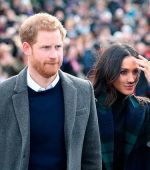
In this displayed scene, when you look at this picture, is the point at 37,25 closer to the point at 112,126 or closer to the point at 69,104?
the point at 69,104

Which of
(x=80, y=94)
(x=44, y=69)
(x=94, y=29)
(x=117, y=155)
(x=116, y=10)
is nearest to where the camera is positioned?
(x=44, y=69)

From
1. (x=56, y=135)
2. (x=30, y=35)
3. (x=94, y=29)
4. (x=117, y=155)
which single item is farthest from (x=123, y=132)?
(x=94, y=29)

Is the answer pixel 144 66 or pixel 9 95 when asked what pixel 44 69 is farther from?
pixel 144 66

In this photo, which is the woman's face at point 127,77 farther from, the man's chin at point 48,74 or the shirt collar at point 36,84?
the man's chin at point 48,74

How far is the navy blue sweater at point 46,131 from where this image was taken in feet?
15.1

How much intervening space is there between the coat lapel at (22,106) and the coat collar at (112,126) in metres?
0.92

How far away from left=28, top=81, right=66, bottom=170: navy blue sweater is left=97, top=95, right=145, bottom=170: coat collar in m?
0.72

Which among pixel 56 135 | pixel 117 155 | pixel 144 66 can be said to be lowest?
pixel 117 155

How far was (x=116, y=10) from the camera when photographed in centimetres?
2308

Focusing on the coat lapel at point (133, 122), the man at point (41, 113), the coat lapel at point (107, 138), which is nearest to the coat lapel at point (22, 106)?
the man at point (41, 113)

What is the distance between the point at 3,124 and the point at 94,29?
1546 cm

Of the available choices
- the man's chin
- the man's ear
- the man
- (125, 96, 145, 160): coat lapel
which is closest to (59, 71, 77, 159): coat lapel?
the man

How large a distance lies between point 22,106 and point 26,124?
0.43ft

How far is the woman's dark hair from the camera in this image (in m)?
5.41
